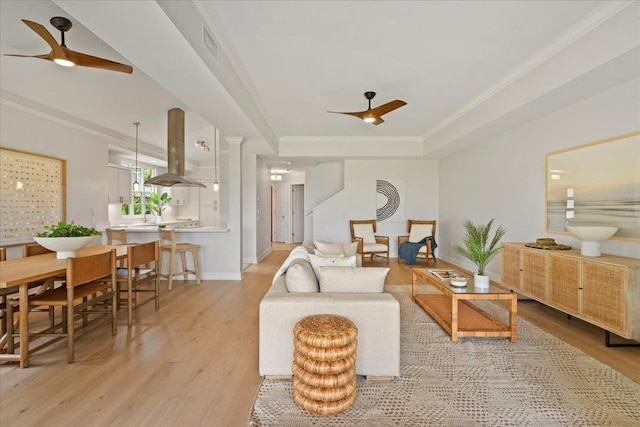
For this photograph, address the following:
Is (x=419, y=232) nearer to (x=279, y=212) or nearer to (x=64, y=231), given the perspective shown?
(x=279, y=212)

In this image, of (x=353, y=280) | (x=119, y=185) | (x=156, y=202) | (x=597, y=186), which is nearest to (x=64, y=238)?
(x=353, y=280)

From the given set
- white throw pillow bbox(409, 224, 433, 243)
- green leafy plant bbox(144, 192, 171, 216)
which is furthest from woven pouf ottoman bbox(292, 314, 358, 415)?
green leafy plant bbox(144, 192, 171, 216)

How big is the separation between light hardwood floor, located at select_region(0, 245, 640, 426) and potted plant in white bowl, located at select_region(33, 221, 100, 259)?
823 millimetres

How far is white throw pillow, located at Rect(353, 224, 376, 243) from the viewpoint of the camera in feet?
22.4

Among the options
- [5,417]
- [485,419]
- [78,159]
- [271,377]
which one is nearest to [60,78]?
[78,159]

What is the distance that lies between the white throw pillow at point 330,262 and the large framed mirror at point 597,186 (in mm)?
2678

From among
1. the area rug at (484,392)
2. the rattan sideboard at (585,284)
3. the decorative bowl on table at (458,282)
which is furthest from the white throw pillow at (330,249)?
the rattan sideboard at (585,284)

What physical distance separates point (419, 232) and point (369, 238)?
109 centimetres

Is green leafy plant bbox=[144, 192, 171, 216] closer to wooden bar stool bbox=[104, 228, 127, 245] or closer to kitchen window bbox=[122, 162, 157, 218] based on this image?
kitchen window bbox=[122, 162, 157, 218]

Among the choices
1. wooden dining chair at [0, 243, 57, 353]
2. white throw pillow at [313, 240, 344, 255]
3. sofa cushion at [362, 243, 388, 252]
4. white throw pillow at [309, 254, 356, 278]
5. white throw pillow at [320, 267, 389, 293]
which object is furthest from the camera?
sofa cushion at [362, 243, 388, 252]

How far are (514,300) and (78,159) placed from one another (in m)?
6.39

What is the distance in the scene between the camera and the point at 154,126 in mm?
5766

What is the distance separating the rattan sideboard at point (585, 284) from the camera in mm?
2438

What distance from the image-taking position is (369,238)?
6840 mm
